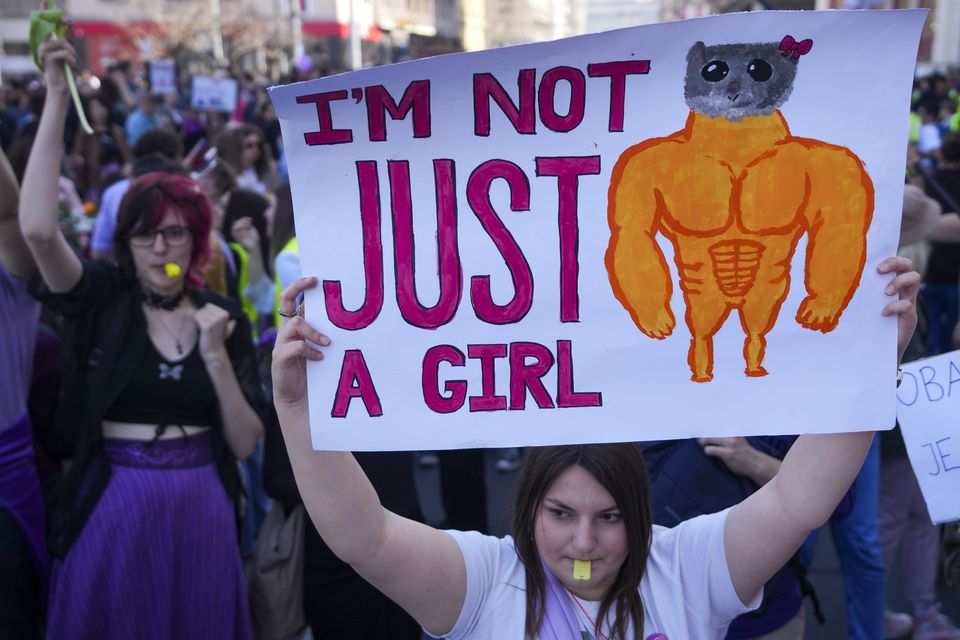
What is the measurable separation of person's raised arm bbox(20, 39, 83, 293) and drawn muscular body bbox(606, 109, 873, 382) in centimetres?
171

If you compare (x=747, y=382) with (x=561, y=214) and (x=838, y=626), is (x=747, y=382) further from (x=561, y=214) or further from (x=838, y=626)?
(x=838, y=626)

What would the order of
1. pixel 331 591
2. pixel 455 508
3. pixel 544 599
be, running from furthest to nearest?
pixel 455 508 < pixel 331 591 < pixel 544 599

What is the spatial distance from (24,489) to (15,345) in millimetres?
416

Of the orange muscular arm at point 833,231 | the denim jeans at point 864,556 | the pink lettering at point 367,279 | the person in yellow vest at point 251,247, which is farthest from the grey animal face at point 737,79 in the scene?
the person in yellow vest at point 251,247

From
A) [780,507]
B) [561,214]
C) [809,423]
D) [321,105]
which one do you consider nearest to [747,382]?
[809,423]

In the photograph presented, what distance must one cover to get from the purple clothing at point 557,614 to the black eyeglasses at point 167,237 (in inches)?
65.5

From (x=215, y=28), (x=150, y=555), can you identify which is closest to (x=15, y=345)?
(x=150, y=555)

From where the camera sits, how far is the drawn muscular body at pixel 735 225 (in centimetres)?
141

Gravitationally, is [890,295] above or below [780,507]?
above

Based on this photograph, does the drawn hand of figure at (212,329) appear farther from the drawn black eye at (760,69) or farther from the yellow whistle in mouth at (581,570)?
the drawn black eye at (760,69)

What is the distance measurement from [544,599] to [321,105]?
94 cm

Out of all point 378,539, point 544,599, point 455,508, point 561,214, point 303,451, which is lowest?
point 455,508

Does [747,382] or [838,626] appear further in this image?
[838,626]

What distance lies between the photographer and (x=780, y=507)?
1535 mm
